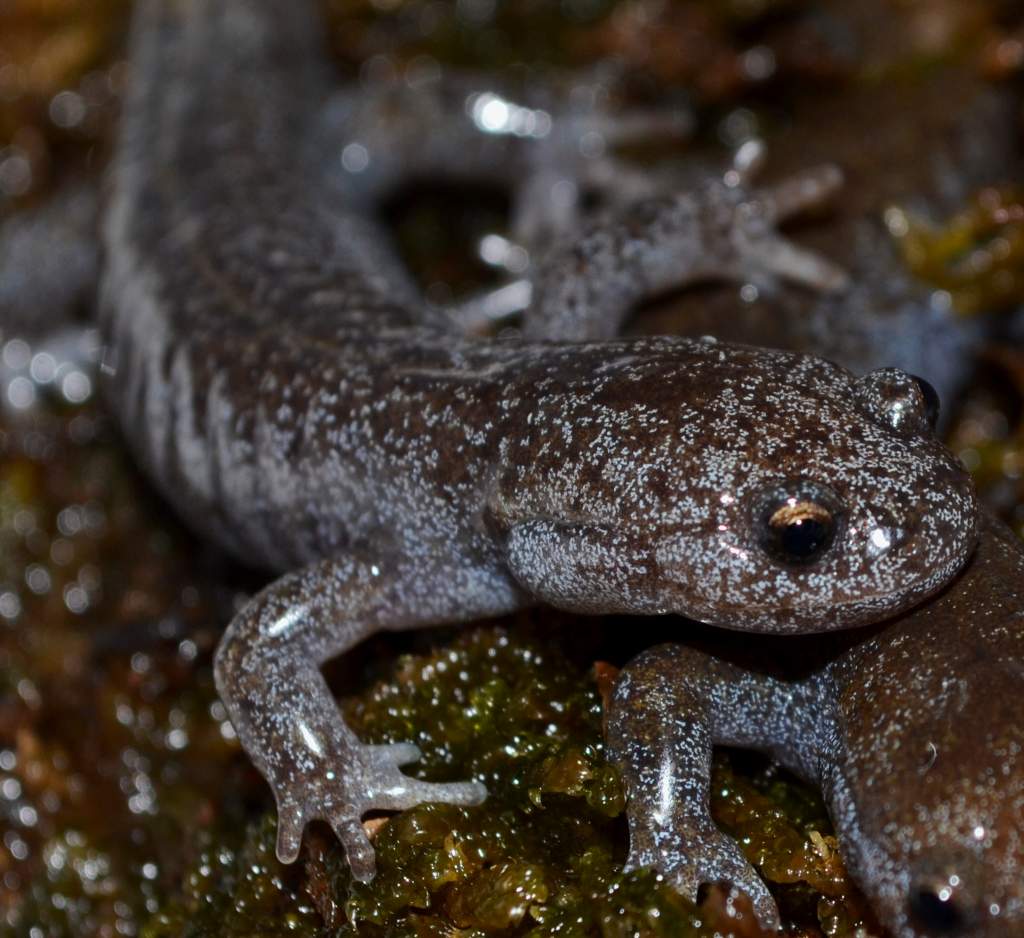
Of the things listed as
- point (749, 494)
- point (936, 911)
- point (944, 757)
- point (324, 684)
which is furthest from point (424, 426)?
point (936, 911)

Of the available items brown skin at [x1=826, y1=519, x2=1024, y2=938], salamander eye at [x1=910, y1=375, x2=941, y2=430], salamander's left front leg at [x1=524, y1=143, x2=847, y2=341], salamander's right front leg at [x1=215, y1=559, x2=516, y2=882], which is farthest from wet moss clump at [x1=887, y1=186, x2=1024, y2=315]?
salamander's right front leg at [x1=215, y1=559, x2=516, y2=882]

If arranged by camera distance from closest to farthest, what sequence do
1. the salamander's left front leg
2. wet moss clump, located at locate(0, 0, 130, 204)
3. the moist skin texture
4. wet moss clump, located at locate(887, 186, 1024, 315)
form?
the moist skin texture < the salamander's left front leg < wet moss clump, located at locate(887, 186, 1024, 315) < wet moss clump, located at locate(0, 0, 130, 204)

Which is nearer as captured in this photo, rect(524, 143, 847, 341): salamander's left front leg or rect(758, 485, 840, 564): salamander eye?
rect(758, 485, 840, 564): salamander eye

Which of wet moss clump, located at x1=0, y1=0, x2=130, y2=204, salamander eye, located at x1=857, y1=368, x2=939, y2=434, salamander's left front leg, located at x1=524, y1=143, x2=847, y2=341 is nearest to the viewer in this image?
salamander eye, located at x1=857, y1=368, x2=939, y2=434

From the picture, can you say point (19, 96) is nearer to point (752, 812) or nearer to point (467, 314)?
point (467, 314)

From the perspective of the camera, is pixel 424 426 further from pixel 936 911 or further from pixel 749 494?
pixel 936 911

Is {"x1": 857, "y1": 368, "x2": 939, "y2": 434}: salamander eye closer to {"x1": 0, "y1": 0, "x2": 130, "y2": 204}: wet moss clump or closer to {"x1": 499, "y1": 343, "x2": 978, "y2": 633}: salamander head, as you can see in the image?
{"x1": 499, "y1": 343, "x2": 978, "y2": 633}: salamander head

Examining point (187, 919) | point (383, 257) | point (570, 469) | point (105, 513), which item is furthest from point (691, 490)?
point (105, 513)
